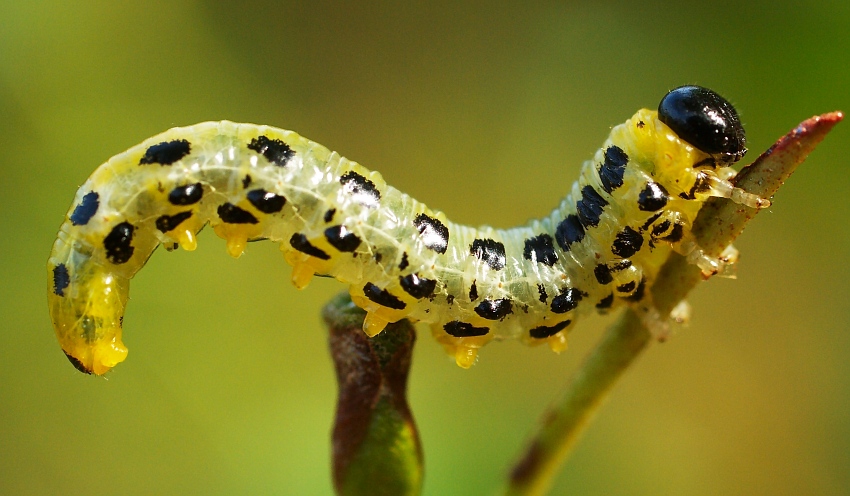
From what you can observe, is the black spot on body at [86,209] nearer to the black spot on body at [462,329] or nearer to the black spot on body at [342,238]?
the black spot on body at [342,238]

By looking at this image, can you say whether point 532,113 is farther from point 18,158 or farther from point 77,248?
point 77,248

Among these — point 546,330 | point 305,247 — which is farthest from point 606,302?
point 305,247

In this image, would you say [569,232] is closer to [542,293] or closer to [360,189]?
[542,293]

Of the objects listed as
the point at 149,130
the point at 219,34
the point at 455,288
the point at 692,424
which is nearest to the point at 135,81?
the point at 149,130

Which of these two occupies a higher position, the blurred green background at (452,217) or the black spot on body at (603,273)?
the black spot on body at (603,273)

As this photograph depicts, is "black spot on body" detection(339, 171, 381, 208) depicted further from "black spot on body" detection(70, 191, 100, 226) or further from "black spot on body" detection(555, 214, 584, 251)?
"black spot on body" detection(70, 191, 100, 226)

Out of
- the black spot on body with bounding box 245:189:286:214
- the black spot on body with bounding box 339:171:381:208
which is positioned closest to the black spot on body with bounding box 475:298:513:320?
the black spot on body with bounding box 339:171:381:208

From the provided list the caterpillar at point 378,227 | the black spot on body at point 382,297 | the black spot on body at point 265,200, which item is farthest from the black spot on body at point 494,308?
the black spot on body at point 265,200
